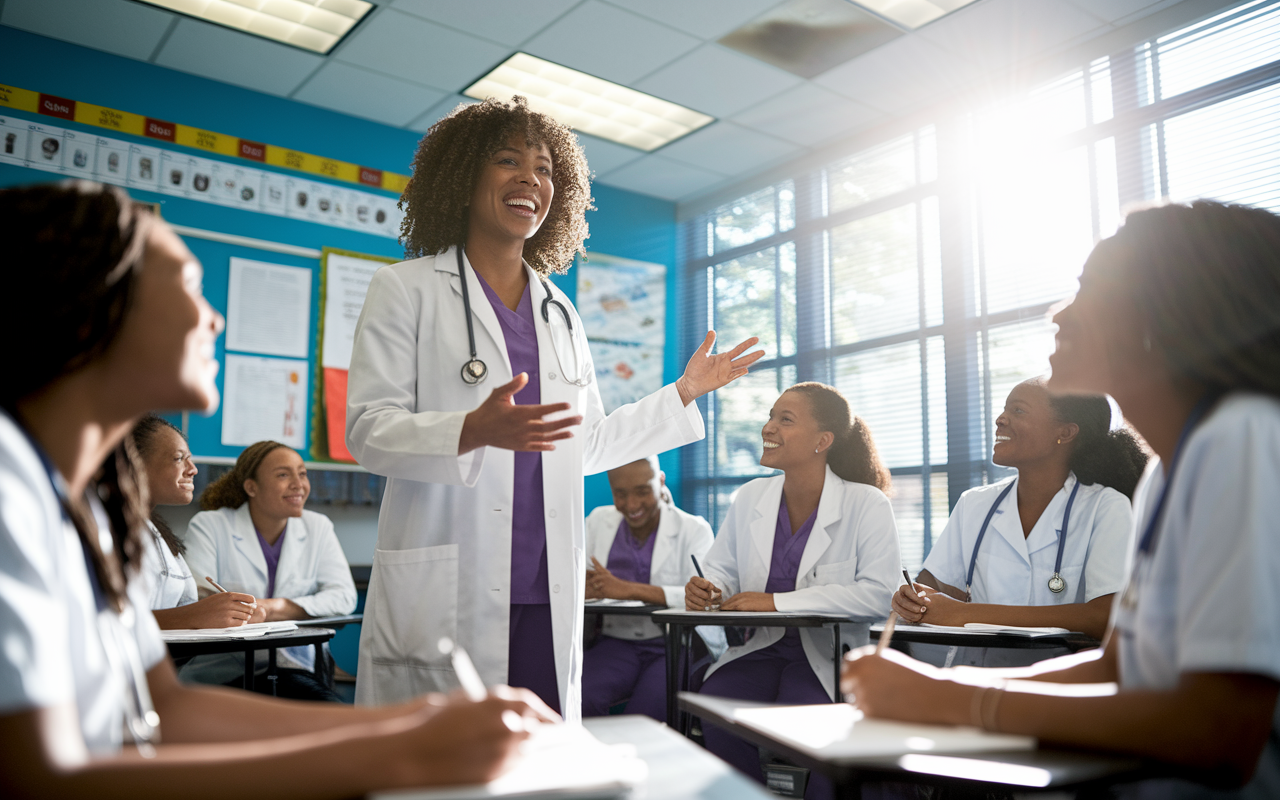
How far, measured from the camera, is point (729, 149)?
18.6 feet

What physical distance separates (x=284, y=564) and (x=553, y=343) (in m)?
2.20

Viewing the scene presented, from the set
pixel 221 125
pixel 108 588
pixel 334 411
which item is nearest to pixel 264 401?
pixel 334 411

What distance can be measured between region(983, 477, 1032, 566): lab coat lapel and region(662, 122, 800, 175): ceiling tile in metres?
3.26

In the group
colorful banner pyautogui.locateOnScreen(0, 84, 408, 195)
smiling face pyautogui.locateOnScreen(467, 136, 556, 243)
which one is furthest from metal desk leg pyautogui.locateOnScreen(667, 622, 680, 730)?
colorful banner pyautogui.locateOnScreen(0, 84, 408, 195)

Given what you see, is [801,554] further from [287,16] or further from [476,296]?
[287,16]

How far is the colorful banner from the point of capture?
4293mm

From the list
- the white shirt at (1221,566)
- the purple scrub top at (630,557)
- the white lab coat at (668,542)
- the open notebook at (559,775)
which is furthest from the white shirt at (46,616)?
the purple scrub top at (630,557)

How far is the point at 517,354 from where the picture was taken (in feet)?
5.88

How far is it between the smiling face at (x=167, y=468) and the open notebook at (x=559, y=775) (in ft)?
8.58

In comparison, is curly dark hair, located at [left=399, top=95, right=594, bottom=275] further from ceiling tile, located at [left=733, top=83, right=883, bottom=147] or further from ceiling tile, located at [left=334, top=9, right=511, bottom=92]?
ceiling tile, located at [left=733, top=83, right=883, bottom=147]

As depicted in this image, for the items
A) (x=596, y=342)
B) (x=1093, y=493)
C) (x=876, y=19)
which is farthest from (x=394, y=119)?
(x=1093, y=493)

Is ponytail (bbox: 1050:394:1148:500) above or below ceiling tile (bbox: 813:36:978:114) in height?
below

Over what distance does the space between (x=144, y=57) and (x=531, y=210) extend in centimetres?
384

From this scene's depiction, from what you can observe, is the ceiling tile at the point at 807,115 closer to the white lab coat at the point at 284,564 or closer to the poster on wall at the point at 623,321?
the poster on wall at the point at 623,321
